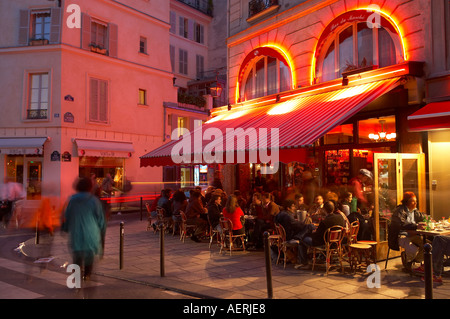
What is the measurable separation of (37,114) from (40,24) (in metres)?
4.23

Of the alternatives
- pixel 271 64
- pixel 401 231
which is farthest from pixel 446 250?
pixel 271 64

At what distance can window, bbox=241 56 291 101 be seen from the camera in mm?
11695

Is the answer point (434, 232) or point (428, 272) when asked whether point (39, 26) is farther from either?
point (428, 272)

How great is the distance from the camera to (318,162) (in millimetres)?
10734

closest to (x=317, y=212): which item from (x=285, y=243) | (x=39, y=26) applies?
(x=285, y=243)

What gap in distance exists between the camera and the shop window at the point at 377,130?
867 cm

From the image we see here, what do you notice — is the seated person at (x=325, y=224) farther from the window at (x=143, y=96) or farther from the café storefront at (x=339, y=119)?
the window at (x=143, y=96)

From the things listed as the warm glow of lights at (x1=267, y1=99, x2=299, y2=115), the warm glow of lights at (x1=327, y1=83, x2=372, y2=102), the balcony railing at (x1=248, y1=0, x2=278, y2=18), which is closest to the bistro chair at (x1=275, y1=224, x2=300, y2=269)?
the warm glow of lights at (x1=327, y1=83, x2=372, y2=102)

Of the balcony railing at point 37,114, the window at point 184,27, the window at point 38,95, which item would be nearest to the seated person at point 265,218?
the balcony railing at point 37,114

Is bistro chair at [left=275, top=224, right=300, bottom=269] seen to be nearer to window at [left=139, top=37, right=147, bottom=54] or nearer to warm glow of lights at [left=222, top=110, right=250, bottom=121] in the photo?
warm glow of lights at [left=222, top=110, right=250, bottom=121]

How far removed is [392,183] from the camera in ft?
25.1

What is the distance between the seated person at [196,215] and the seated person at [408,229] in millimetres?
4777

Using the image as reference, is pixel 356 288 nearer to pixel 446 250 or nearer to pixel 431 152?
pixel 446 250

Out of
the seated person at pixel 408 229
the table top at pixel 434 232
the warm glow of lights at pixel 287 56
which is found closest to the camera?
the table top at pixel 434 232
